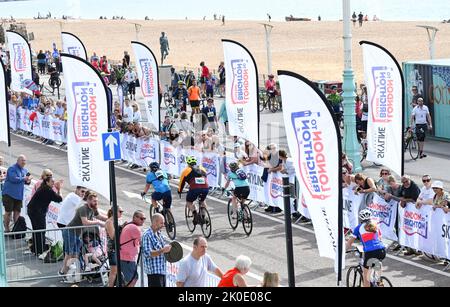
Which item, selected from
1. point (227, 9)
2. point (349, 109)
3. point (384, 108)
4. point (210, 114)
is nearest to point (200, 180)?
point (384, 108)

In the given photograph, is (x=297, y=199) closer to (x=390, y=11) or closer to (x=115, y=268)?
(x=115, y=268)

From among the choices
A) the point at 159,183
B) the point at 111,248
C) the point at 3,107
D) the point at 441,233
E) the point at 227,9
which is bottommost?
the point at 441,233

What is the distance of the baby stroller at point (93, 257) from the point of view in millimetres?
17375

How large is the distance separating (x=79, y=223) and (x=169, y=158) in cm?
1025

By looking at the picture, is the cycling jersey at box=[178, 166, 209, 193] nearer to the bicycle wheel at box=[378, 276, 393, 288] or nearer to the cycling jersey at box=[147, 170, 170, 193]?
the cycling jersey at box=[147, 170, 170, 193]

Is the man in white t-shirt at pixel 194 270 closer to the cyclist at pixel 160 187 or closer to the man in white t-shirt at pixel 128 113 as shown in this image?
the cyclist at pixel 160 187

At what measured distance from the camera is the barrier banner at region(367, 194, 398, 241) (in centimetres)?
1916

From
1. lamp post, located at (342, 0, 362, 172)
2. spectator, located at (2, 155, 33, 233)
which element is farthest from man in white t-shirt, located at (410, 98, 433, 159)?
spectator, located at (2, 155, 33, 233)

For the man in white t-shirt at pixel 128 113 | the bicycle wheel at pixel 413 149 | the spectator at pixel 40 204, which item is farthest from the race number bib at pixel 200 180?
the man in white t-shirt at pixel 128 113

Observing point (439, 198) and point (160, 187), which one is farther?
point (160, 187)

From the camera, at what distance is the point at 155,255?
14914mm

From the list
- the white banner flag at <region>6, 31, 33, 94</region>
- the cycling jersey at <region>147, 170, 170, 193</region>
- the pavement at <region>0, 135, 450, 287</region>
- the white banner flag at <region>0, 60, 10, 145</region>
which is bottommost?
the pavement at <region>0, 135, 450, 287</region>

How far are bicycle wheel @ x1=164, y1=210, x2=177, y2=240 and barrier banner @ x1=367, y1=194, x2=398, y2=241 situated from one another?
374cm

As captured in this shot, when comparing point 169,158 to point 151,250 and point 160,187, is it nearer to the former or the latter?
point 160,187
